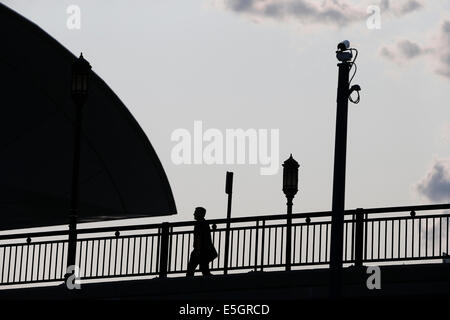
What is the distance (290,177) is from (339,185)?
16.5m

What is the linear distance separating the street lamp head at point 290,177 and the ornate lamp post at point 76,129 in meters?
9.72

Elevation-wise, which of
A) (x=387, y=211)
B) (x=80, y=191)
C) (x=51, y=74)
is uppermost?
(x=51, y=74)

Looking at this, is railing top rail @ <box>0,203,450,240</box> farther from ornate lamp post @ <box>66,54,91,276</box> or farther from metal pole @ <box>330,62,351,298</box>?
metal pole @ <box>330,62,351,298</box>

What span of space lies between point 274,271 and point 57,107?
53.3ft

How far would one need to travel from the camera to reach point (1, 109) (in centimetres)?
3966

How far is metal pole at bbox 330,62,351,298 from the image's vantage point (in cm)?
2133

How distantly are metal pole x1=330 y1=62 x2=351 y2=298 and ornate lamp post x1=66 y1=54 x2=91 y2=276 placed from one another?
8.02m

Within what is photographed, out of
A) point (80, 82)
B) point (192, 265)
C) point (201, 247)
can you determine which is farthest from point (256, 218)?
point (80, 82)

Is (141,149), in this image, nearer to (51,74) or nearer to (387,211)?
(51,74)

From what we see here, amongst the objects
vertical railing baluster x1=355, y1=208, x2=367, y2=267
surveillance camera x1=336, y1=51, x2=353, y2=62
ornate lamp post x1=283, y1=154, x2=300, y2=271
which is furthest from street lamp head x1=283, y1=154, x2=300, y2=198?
surveillance camera x1=336, y1=51, x2=353, y2=62

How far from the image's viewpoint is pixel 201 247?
88.5 ft

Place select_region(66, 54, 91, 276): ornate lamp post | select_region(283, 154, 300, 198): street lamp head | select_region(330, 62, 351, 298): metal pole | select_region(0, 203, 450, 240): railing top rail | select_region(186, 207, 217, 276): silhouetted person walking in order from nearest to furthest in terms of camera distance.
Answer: select_region(330, 62, 351, 298): metal pole
select_region(0, 203, 450, 240): railing top rail
select_region(186, 207, 217, 276): silhouetted person walking
select_region(66, 54, 91, 276): ornate lamp post
select_region(283, 154, 300, 198): street lamp head

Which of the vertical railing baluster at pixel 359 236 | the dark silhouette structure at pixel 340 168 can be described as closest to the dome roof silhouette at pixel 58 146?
the vertical railing baluster at pixel 359 236

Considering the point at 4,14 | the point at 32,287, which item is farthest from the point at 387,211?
the point at 4,14
